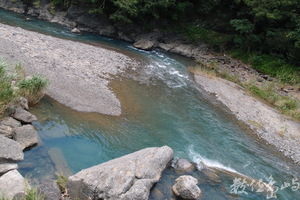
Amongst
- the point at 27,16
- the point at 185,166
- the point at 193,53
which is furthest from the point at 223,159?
the point at 27,16

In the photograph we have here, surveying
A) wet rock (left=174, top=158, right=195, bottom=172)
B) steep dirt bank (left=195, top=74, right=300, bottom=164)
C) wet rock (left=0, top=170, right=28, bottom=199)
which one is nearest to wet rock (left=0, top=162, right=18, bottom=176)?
wet rock (left=0, top=170, right=28, bottom=199)

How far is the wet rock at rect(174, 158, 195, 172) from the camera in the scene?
28.7 ft

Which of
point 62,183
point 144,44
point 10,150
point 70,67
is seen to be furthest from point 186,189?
point 144,44

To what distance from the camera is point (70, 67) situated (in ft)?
46.7

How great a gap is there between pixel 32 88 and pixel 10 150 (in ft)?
11.6

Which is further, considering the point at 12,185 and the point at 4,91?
the point at 4,91

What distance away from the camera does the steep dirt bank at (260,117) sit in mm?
12227

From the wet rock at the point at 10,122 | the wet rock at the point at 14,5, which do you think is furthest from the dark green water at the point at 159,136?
the wet rock at the point at 14,5

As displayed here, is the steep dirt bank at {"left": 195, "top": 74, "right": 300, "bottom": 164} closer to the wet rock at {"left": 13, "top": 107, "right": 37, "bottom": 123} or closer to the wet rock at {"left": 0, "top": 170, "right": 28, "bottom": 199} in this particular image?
the wet rock at {"left": 13, "top": 107, "right": 37, "bottom": 123}

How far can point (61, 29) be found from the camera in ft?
84.1

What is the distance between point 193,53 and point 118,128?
56.9 feet

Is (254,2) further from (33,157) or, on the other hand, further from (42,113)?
(33,157)

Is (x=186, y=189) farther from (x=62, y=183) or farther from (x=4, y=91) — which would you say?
(x=4, y=91)
